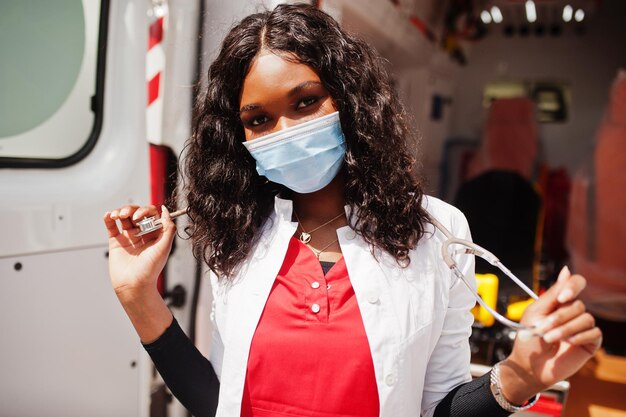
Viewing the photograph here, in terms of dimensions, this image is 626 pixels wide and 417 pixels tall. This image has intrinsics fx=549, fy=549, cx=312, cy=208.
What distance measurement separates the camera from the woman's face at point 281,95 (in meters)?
1.04

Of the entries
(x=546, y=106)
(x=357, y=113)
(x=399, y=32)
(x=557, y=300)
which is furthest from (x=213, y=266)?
Answer: (x=546, y=106)

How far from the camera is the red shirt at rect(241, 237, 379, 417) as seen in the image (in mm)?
1019

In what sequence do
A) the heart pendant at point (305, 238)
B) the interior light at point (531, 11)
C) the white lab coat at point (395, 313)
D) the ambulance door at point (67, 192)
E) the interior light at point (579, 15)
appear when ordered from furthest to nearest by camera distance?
the interior light at point (579, 15) → the interior light at point (531, 11) → the ambulance door at point (67, 192) → the heart pendant at point (305, 238) → the white lab coat at point (395, 313)

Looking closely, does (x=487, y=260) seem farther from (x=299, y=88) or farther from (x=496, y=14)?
(x=496, y=14)

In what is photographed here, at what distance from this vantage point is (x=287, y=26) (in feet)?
3.55

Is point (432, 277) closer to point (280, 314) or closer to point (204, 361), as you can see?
point (280, 314)

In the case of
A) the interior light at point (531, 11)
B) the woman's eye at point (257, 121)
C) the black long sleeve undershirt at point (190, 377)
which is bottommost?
the black long sleeve undershirt at point (190, 377)

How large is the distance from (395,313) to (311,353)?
17 centimetres

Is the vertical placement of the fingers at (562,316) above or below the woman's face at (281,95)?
below

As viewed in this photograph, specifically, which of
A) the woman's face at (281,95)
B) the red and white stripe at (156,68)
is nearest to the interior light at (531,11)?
the red and white stripe at (156,68)

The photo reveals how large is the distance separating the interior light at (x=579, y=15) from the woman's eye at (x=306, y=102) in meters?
4.38

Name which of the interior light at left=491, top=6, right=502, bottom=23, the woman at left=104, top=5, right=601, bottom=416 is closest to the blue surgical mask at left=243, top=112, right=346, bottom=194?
the woman at left=104, top=5, right=601, bottom=416

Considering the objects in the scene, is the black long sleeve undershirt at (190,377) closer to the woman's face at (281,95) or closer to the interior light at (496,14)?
the woman's face at (281,95)

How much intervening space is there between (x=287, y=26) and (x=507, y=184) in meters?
2.16
